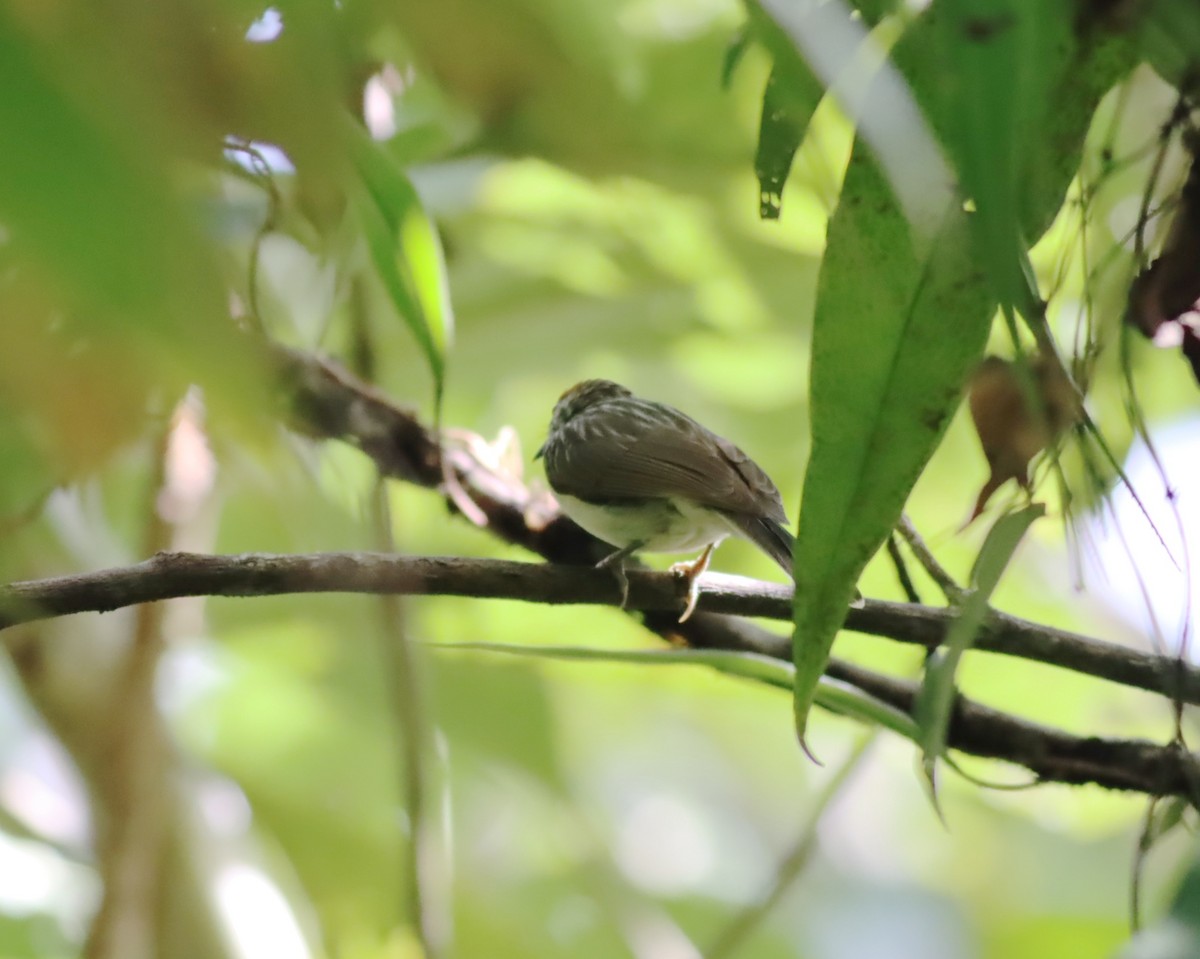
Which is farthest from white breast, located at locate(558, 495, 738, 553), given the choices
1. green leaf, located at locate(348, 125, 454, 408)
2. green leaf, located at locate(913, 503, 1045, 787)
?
green leaf, located at locate(913, 503, 1045, 787)

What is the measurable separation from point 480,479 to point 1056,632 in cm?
75

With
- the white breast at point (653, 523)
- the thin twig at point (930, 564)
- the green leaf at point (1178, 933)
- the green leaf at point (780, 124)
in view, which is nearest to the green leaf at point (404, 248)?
the green leaf at point (780, 124)

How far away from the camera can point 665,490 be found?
1573 millimetres

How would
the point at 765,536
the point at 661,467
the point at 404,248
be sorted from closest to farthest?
1. the point at 404,248
2. the point at 765,536
3. the point at 661,467

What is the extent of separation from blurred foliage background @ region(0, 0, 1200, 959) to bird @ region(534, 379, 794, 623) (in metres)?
0.16

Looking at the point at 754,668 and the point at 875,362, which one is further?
the point at 754,668

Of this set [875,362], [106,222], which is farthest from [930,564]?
[106,222]

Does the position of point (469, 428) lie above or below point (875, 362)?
below

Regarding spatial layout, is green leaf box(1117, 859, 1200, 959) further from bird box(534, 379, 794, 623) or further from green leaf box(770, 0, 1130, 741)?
bird box(534, 379, 794, 623)

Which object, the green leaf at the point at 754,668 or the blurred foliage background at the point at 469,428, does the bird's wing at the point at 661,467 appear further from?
the green leaf at the point at 754,668

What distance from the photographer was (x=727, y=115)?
2027 mm

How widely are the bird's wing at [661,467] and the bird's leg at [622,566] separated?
98mm

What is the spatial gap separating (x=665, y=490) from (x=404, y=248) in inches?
26.1

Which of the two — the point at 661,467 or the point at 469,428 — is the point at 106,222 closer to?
the point at 661,467
